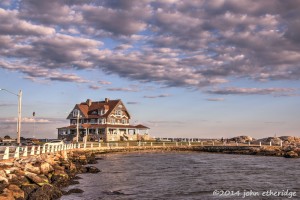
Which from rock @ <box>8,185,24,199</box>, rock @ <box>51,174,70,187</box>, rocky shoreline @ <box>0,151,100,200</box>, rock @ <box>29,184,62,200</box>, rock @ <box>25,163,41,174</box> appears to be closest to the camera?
rock @ <box>8,185,24,199</box>

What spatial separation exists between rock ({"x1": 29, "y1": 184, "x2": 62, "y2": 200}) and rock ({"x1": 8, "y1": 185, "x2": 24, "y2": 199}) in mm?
641

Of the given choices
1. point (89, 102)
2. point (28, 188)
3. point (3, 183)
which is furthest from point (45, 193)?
point (89, 102)

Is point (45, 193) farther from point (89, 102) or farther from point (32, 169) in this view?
point (89, 102)

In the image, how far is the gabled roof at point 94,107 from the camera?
8869cm

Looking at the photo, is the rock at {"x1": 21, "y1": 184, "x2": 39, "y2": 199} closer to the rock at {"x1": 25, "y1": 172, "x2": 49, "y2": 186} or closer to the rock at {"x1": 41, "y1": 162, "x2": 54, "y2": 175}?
the rock at {"x1": 25, "y1": 172, "x2": 49, "y2": 186}

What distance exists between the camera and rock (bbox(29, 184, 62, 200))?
19008 millimetres

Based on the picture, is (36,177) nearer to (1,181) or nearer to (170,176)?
(1,181)

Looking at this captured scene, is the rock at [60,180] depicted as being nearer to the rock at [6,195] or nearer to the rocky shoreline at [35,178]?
the rocky shoreline at [35,178]

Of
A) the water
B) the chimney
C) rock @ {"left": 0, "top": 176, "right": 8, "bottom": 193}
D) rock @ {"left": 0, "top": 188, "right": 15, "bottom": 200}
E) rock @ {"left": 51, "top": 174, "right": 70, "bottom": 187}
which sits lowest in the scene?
the water

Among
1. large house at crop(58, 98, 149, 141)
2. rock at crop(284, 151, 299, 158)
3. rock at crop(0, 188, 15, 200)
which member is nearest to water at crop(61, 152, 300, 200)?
rock at crop(0, 188, 15, 200)

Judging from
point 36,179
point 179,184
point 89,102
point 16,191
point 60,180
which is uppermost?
point 89,102

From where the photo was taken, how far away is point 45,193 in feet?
65.2

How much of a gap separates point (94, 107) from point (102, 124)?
8.10 m

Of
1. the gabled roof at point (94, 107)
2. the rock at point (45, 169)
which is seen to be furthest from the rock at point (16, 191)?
the gabled roof at point (94, 107)
